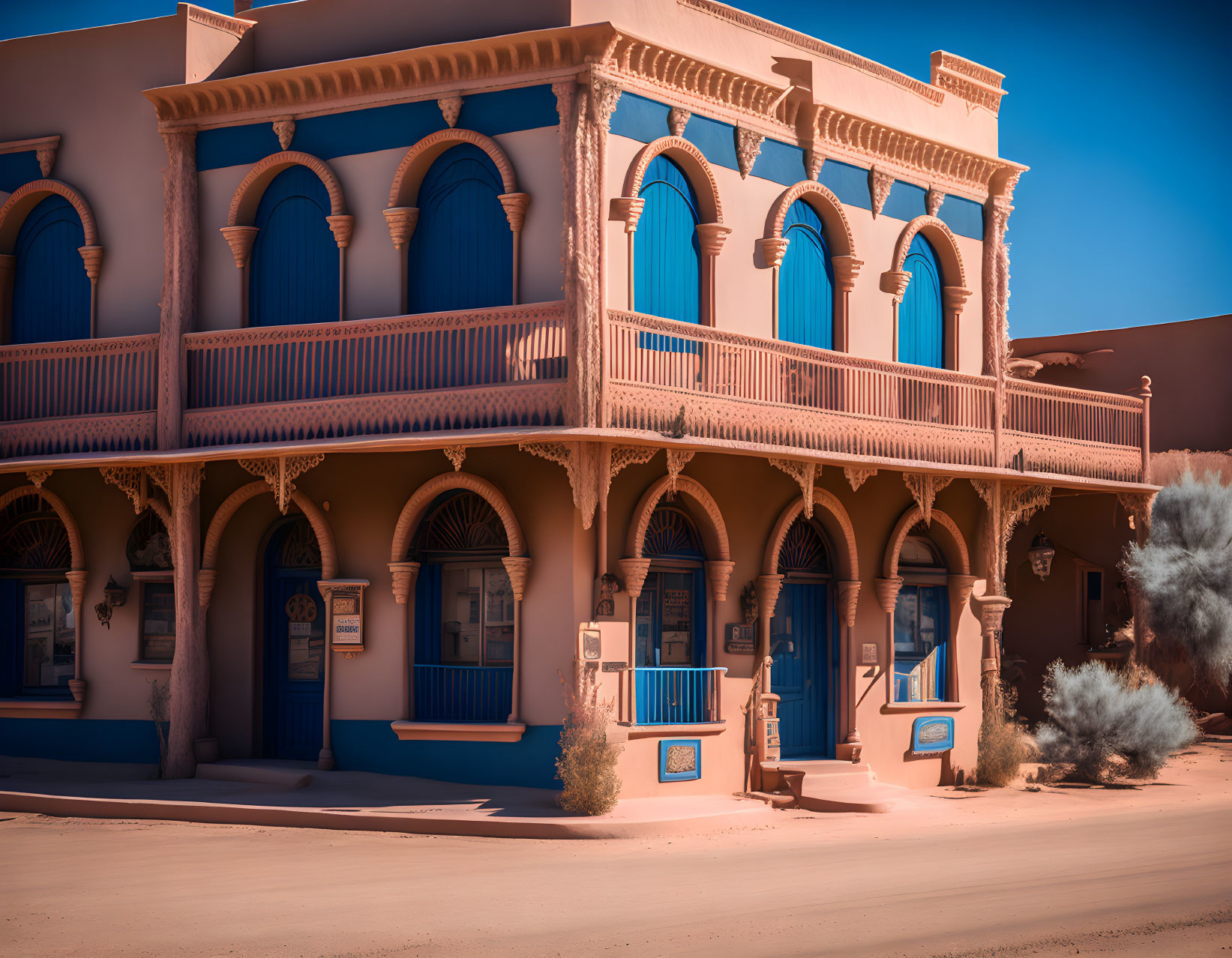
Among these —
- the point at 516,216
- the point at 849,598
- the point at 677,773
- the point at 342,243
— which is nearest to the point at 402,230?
the point at 342,243

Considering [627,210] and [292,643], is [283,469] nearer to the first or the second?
[292,643]

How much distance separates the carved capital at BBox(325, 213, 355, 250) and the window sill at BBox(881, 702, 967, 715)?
839cm

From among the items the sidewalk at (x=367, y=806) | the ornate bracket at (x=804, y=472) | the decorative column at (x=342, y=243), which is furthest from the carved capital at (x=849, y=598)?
the decorative column at (x=342, y=243)

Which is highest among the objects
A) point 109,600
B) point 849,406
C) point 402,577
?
point 849,406

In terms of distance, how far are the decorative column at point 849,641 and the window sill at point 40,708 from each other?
902cm

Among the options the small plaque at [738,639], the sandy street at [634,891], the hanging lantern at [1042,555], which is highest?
the hanging lantern at [1042,555]

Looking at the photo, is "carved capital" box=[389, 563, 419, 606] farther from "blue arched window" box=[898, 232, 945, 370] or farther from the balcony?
"blue arched window" box=[898, 232, 945, 370]

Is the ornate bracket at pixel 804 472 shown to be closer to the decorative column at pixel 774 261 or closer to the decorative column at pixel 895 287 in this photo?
the decorative column at pixel 774 261

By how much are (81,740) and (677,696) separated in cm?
710

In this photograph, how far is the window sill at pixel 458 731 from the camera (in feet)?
47.0

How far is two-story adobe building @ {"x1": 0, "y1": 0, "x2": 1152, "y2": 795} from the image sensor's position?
14469 mm

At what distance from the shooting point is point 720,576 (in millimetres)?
15508

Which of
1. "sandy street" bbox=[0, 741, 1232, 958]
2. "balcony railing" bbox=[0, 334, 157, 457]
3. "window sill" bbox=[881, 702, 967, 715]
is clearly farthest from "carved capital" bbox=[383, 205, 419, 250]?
"window sill" bbox=[881, 702, 967, 715]

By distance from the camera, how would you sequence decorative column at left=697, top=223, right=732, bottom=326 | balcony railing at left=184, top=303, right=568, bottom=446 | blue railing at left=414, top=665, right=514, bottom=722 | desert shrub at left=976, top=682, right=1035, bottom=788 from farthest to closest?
desert shrub at left=976, top=682, right=1035, bottom=788 < decorative column at left=697, top=223, right=732, bottom=326 < blue railing at left=414, top=665, right=514, bottom=722 < balcony railing at left=184, top=303, right=568, bottom=446
